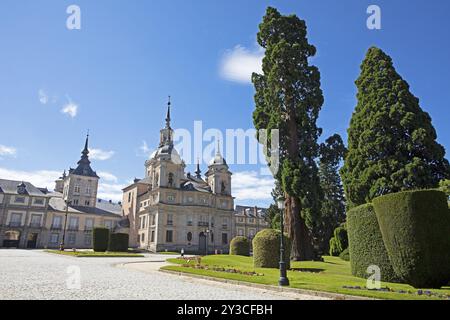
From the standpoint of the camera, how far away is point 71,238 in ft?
201

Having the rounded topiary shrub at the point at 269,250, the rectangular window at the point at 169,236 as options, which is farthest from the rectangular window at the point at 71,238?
the rounded topiary shrub at the point at 269,250

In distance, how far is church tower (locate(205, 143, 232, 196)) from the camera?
6412 cm

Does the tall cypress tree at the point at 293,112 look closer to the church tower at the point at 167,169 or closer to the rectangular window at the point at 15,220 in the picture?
the church tower at the point at 167,169

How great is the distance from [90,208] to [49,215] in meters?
8.37

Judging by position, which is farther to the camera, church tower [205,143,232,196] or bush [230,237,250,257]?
church tower [205,143,232,196]

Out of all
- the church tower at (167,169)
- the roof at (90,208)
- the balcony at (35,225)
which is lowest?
the balcony at (35,225)

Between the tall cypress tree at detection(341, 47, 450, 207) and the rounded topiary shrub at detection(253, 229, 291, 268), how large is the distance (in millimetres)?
9615

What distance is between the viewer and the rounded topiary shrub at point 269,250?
1969 centimetres

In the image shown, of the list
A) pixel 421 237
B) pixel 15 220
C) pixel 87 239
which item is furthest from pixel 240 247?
pixel 15 220

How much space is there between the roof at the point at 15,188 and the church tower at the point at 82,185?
645 cm

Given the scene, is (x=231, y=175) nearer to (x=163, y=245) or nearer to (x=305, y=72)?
(x=163, y=245)

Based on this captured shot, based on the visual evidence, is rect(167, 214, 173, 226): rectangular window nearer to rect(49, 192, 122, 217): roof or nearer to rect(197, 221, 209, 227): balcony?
rect(197, 221, 209, 227): balcony

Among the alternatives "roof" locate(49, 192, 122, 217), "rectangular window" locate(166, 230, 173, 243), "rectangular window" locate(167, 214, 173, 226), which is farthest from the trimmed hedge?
"roof" locate(49, 192, 122, 217)

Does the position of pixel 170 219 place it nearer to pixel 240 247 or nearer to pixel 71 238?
pixel 71 238
